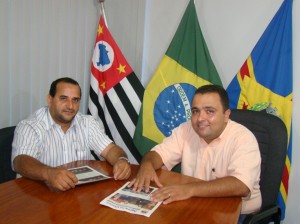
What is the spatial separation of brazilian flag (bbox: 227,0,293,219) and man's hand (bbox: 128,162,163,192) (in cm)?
129

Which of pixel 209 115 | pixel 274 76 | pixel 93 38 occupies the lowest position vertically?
pixel 209 115

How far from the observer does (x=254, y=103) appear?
2559 millimetres

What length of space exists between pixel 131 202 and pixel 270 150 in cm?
91

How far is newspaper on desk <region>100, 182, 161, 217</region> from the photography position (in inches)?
49.0

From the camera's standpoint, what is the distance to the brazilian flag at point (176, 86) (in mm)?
2727

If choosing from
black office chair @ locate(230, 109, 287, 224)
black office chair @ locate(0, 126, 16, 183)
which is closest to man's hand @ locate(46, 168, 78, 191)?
black office chair @ locate(0, 126, 16, 183)

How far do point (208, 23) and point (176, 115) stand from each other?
0.99m

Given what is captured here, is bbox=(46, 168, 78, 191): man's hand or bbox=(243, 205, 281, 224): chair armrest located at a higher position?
bbox=(46, 168, 78, 191): man's hand

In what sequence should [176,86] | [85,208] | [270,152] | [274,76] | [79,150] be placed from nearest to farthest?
[85,208] → [270,152] → [79,150] → [274,76] → [176,86]

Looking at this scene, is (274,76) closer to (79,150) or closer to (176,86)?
(176,86)

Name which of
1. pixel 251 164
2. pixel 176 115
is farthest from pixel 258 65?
pixel 251 164

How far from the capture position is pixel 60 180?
1.41 m

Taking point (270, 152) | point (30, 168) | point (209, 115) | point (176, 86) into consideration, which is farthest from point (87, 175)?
point (176, 86)

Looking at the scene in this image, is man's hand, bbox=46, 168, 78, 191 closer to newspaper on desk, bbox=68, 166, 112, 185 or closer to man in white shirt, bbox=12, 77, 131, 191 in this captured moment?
newspaper on desk, bbox=68, 166, 112, 185
